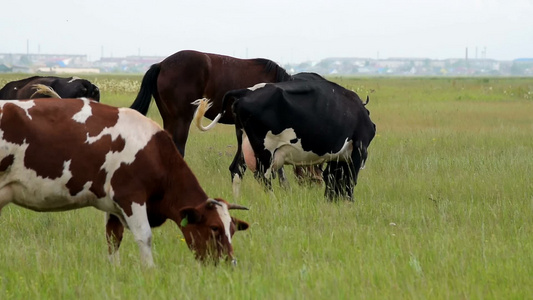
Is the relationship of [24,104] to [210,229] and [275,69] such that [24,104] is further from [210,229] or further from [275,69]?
[275,69]

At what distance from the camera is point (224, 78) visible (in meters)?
13.1

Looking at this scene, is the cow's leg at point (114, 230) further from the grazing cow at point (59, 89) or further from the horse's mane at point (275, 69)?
the grazing cow at point (59, 89)

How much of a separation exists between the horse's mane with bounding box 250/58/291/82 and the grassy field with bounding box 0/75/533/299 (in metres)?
1.80

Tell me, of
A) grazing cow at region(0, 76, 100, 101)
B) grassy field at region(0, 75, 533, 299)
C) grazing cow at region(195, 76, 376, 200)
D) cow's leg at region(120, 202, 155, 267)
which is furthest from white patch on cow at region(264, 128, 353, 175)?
grazing cow at region(0, 76, 100, 101)

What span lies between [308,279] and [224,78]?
24.8 feet

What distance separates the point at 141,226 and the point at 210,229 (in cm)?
58

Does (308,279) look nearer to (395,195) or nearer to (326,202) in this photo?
(326,202)

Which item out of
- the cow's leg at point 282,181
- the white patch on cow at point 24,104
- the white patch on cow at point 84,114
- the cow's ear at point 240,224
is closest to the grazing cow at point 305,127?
the cow's leg at point 282,181

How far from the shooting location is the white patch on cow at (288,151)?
9.70m

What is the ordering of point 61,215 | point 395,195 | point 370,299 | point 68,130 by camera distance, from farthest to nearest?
point 395,195 < point 61,215 < point 68,130 < point 370,299

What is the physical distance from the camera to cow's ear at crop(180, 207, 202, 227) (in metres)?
6.36

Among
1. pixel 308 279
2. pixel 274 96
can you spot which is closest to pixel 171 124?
pixel 274 96

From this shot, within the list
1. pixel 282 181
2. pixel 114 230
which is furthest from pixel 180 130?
pixel 114 230

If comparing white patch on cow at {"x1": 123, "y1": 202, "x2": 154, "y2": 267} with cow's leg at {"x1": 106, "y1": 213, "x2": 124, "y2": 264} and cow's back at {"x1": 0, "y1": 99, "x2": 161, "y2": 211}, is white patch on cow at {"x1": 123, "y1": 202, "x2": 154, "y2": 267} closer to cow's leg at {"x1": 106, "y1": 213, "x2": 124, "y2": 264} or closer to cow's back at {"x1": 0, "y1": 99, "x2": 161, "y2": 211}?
cow's back at {"x1": 0, "y1": 99, "x2": 161, "y2": 211}
